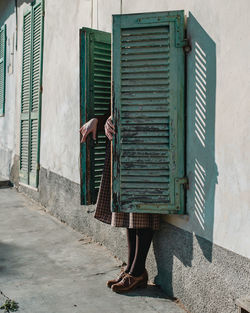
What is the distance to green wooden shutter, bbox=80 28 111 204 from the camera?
3.79m

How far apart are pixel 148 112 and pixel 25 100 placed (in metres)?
4.27

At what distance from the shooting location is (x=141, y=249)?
3.39 meters

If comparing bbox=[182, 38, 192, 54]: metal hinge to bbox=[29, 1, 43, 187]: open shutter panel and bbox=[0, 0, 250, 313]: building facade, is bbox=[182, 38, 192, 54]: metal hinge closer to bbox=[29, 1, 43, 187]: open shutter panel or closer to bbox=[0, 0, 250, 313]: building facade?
bbox=[0, 0, 250, 313]: building facade

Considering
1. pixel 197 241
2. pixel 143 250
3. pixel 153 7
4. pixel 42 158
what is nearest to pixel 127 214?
pixel 143 250

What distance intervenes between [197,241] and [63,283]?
47.8 inches

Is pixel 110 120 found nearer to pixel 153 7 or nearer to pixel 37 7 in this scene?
pixel 153 7

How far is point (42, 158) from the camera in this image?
635cm

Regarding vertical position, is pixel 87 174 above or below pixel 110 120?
below

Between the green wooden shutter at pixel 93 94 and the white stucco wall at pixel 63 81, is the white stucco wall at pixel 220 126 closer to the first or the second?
the green wooden shutter at pixel 93 94

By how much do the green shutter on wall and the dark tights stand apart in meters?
3.25

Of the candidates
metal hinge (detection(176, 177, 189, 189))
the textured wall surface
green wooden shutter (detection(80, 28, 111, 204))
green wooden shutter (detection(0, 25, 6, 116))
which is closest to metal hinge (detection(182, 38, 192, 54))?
metal hinge (detection(176, 177, 189, 189))

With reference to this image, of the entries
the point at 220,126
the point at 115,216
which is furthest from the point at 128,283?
the point at 220,126

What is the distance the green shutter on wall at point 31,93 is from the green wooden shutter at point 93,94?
2.54m

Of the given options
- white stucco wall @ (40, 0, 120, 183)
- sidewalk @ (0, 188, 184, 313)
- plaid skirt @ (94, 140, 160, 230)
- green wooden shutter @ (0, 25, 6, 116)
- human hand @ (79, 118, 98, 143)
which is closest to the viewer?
sidewalk @ (0, 188, 184, 313)
